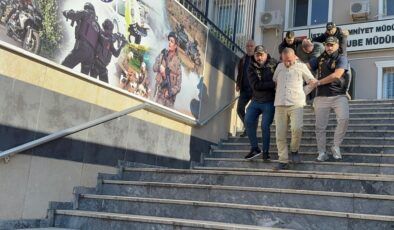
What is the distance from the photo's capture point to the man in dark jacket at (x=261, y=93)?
6.34m

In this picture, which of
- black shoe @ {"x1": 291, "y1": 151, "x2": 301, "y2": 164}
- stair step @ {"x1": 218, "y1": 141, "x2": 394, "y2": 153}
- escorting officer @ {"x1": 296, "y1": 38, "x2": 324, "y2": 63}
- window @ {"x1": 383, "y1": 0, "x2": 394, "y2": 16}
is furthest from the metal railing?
window @ {"x1": 383, "y1": 0, "x2": 394, "y2": 16}

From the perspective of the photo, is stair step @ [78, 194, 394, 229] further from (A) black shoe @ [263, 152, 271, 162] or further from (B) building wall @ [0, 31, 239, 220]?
(A) black shoe @ [263, 152, 271, 162]

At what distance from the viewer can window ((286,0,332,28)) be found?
1304 centimetres

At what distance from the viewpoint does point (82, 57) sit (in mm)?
5457

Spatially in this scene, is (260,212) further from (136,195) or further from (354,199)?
(136,195)

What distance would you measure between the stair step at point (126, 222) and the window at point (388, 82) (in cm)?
904

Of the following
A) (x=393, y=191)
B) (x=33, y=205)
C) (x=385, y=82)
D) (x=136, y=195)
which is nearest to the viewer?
(x=393, y=191)

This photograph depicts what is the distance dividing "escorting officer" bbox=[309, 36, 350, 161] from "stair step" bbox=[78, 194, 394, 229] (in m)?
2.01

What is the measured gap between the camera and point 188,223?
3.96 meters

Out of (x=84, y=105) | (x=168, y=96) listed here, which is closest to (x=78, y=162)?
(x=84, y=105)

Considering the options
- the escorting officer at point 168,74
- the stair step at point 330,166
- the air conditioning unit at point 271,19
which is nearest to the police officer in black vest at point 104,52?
the escorting officer at point 168,74

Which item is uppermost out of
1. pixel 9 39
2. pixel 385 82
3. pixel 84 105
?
pixel 385 82

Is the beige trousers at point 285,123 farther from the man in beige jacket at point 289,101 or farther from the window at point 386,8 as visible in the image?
the window at point 386,8

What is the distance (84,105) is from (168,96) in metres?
1.74
